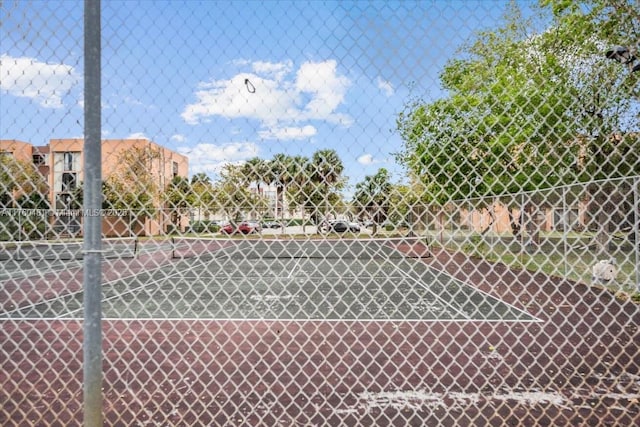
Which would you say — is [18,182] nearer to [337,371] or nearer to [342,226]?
[342,226]

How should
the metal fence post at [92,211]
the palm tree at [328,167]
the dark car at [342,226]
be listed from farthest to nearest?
the dark car at [342,226]
the palm tree at [328,167]
the metal fence post at [92,211]

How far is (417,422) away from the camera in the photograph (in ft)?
11.1

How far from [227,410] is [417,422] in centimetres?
148

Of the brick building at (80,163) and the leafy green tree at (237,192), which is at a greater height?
the brick building at (80,163)

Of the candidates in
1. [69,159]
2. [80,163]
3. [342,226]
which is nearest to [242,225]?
[342,226]

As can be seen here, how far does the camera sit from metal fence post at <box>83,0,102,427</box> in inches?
77.1

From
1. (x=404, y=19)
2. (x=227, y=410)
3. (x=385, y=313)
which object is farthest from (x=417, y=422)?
(x=385, y=313)

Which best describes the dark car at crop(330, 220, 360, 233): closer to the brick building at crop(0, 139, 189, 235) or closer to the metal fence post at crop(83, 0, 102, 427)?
the brick building at crop(0, 139, 189, 235)

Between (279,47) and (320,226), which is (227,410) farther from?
(279,47)

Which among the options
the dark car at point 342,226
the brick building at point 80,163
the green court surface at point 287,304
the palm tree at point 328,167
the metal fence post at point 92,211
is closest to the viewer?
the metal fence post at point 92,211

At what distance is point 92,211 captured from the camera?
1950mm

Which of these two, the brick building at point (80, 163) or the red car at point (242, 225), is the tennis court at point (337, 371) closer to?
the red car at point (242, 225)

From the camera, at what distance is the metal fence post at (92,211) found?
6.43 ft

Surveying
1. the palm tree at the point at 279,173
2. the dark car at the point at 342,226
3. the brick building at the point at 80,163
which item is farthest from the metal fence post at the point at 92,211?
the dark car at the point at 342,226
